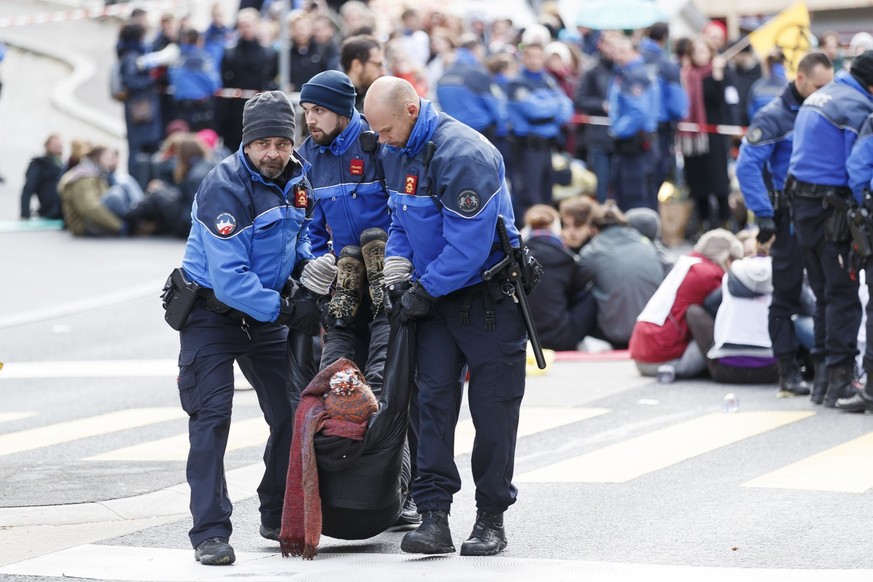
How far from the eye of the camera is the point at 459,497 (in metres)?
8.38

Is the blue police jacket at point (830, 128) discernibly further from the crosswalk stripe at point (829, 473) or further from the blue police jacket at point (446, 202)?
the blue police jacket at point (446, 202)

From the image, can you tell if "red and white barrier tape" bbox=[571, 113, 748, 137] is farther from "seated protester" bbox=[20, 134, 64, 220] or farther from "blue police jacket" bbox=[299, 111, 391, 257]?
"blue police jacket" bbox=[299, 111, 391, 257]

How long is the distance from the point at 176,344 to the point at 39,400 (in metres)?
2.57

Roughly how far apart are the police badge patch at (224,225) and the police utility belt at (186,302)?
11.7 inches

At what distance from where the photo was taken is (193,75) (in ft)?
68.1

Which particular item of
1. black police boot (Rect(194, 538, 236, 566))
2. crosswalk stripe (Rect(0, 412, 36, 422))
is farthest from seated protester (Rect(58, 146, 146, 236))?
black police boot (Rect(194, 538, 236, 566))

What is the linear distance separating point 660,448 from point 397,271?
3023mm

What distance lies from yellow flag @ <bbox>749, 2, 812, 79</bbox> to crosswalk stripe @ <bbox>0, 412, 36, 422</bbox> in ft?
38.4

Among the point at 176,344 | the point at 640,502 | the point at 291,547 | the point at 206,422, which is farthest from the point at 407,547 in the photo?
the point at 176,344

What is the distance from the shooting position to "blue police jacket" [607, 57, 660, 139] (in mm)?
17562

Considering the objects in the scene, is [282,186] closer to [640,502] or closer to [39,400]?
[640,502]

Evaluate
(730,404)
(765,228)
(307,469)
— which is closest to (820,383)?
(730,404)

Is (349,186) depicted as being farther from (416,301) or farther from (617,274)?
(617,274)

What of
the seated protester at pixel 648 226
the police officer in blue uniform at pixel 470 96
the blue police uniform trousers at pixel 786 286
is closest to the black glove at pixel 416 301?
the blue police uniform trousers at pixel 786 286
